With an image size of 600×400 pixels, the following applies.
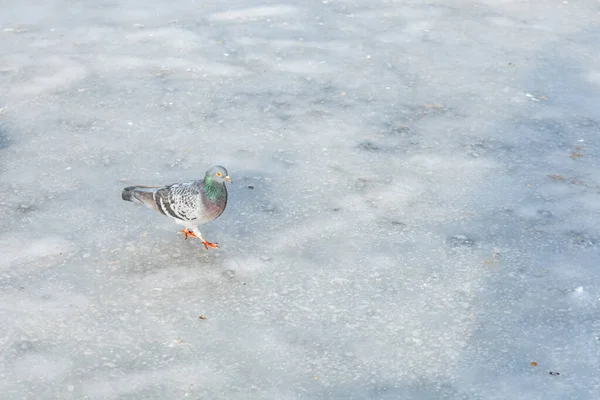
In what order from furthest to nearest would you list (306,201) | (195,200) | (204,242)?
(306,201)
(204,242)
(195,200)

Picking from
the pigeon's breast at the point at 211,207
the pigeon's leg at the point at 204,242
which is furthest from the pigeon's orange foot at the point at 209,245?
the pigeon's breast at the point at 211,207

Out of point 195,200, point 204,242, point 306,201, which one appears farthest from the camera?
point 306,201

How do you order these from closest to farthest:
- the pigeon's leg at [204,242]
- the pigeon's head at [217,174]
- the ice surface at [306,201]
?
the ice surface at [306,201], the pigeon's head at [217,174], the pigeon's leg at [204,242]

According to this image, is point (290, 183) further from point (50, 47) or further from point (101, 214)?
point (50, 47)

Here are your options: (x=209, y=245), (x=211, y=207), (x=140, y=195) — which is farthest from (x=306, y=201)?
(x=140, y=195)

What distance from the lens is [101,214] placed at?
6910mm

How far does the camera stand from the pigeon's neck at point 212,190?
6.26 meters

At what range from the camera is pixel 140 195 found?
6531mm

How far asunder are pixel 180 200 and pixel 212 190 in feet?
0.78

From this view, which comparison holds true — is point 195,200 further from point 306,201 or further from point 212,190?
point 306,201

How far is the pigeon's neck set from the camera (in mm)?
6262

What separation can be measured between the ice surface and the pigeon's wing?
1.03 ft

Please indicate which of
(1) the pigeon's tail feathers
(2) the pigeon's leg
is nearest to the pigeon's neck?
(2) the pigeon's leg

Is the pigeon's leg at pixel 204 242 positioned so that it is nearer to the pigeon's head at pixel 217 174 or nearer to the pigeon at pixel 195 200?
the pigeon at pixel 195 200
